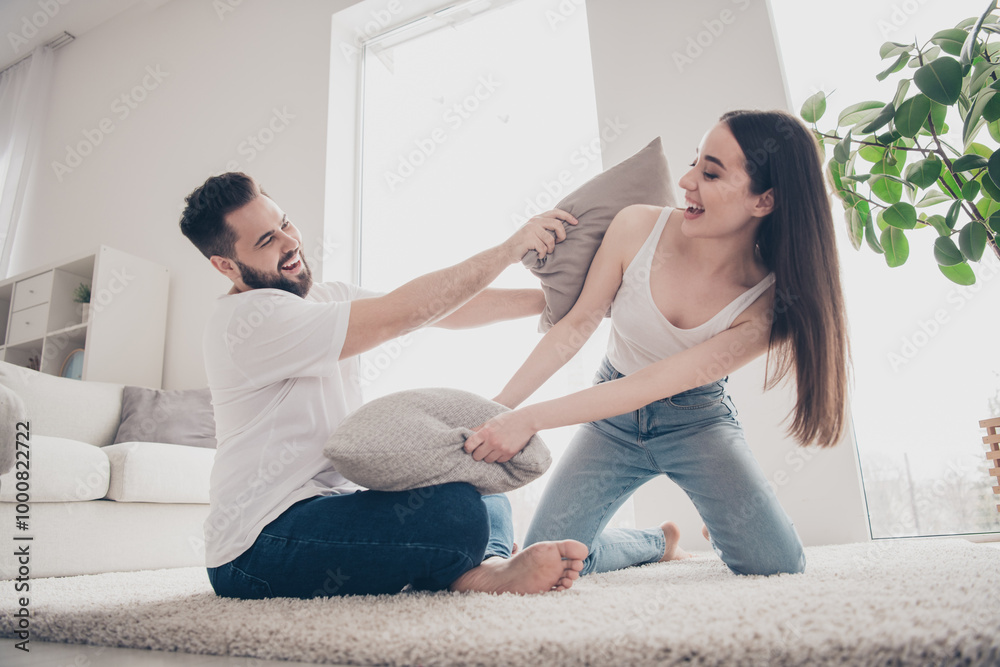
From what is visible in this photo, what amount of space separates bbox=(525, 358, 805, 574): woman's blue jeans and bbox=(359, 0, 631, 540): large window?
1054mm

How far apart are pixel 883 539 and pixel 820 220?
4.50 ft

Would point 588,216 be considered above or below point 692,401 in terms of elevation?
above

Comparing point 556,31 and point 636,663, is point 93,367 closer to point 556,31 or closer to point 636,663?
point 556,31

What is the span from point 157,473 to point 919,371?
2.68 metres

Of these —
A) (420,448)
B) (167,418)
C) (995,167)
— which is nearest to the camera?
(420,448)

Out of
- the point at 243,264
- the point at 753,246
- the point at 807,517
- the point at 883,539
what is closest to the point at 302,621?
the point at 243,264

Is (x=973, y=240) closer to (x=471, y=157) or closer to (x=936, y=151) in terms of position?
(x=936, y=151)

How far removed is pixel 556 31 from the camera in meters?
2.96

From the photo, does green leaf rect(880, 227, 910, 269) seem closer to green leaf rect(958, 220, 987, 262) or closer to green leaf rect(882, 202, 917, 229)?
green leaf rect(882, 202, 917, 229)

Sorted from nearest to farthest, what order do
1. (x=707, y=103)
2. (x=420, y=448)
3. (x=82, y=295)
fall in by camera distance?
1. (x=420, y=448)
2. (x=707, y=103)
3. (x=82, y=295)

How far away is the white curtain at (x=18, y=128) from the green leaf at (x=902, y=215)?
503 centimetres

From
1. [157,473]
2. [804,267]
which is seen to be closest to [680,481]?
[804,267]

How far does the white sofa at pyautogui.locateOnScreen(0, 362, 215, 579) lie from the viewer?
5.76 feet

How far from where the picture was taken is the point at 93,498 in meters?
1.91
